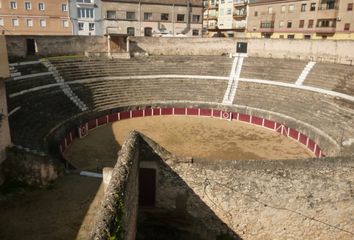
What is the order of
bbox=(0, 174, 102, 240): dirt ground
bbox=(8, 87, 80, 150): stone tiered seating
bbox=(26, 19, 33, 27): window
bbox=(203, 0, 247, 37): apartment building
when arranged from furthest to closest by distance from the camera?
bbox=(203, 0, 247, 37): apartment building, bbox=(26, 19, 33, 27): window, bbox=(8, 87, 80, 150): stone tiered seating, bbox=(0, 174, 102, 240): dirt ground

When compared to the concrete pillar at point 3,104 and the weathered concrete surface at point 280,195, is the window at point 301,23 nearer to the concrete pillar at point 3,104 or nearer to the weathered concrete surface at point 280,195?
the weathered concrete surface at point 280,195

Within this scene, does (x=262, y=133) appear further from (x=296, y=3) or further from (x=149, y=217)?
(x=296, y=3)

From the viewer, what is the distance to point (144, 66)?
39.0 m

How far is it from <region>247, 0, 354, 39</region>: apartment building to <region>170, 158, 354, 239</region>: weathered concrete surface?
40.8 metres

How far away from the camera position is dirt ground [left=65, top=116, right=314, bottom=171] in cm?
2391

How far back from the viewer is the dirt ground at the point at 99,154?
43.4 ft

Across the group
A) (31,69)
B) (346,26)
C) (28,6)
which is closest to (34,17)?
(28,6)

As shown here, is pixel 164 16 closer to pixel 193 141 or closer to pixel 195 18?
pixel 195 18

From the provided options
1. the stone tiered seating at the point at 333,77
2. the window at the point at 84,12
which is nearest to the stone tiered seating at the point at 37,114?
the stone tiered seating at the point at 333,77

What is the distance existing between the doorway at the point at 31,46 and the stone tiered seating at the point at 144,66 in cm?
268

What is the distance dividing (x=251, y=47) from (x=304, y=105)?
597 inches

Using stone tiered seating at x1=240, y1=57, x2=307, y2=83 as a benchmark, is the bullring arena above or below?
below

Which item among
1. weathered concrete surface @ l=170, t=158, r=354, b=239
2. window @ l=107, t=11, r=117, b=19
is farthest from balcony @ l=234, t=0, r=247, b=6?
weathered concrete surface @ l=170, t=158, r=354, b=239

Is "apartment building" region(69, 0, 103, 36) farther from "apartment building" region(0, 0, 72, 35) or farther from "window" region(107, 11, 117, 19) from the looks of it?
"window" region(107, 11, 117, 19)
